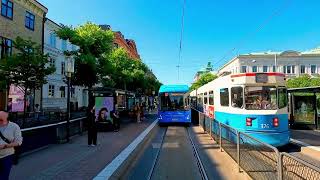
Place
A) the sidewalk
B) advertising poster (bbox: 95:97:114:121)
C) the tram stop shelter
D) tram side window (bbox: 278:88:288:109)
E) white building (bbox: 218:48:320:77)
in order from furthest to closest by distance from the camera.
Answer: white building (bbox: 218:48:320:77) < the tram stop shelter < advertising poster (bbox: 95:97:114:121) < tram side window (bbox: 278:88:288:109) < the sidewalk

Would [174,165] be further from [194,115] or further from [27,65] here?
[194,115]

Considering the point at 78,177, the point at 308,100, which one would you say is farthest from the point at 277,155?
the point at 308,100

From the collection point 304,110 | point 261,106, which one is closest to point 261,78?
point 261,106

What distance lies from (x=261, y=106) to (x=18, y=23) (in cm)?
2839

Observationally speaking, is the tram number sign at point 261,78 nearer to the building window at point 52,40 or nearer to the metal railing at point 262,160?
the metal railing at point 262,160

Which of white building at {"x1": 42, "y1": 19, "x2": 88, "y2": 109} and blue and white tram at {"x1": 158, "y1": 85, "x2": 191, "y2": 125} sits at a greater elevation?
white building at {"x1": 42, "y1": 19, "x2": 88, "y2": 109}

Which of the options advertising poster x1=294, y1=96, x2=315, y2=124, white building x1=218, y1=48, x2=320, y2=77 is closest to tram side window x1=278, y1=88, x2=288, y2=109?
advertising poster x1=294, y1=96, x2=315, y2=124

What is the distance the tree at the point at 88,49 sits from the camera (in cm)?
3319

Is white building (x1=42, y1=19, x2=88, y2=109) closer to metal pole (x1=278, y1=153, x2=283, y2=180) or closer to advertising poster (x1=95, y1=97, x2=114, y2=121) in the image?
advertising poster (x1=95, y1=97, x2=114, y2=121)

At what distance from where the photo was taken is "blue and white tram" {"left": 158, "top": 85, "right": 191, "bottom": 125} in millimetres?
28484

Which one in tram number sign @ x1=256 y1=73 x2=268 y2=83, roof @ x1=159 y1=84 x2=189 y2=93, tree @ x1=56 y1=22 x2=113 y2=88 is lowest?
tram number sign @ x1=256 y1=73 x2=268 y2=83

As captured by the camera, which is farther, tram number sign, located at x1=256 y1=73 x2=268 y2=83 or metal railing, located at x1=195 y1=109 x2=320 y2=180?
tram number sign, located at x1=256 y1=73 x2=268 y2=83

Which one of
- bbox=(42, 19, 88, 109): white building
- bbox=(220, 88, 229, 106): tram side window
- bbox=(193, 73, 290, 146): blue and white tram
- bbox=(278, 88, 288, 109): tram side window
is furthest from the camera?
bbox=(42, 19, 88, 109): white building

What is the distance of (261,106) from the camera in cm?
1440
